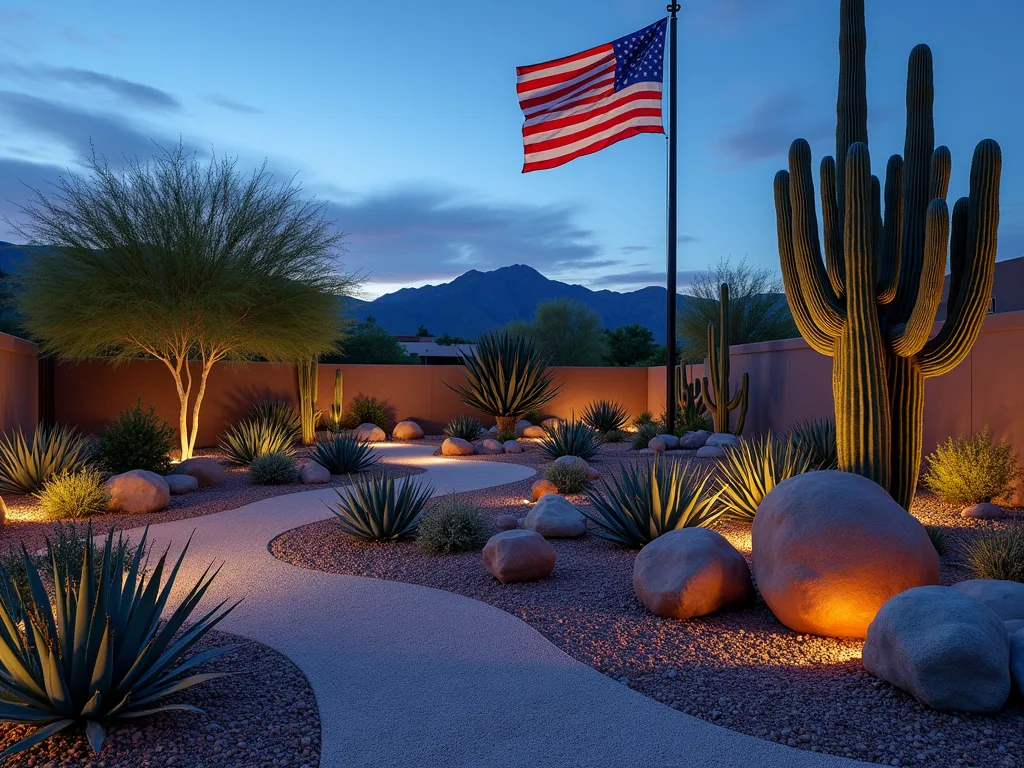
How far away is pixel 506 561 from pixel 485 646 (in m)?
1.53

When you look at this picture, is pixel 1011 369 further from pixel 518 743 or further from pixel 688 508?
pixel 518 743

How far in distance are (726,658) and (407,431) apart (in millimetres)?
18487

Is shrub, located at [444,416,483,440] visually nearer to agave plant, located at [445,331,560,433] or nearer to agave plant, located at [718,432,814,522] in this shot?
agave plant, located at [445,331,560,433]

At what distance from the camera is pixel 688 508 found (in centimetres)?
798

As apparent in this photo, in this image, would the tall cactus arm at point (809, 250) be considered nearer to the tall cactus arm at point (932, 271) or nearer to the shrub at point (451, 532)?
the tall cactus arm at point (932, 271)

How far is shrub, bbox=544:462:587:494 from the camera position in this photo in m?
11.7

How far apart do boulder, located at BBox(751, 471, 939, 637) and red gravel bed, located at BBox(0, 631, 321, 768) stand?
3.27 metres

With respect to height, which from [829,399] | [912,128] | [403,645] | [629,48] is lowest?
[403,645]

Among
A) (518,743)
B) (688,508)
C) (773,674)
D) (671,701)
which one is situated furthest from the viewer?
(688,508)

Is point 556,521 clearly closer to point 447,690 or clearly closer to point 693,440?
point 447,690

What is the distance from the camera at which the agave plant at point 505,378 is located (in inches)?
777

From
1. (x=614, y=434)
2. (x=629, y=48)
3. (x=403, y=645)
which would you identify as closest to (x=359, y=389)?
(x=614, y=434)

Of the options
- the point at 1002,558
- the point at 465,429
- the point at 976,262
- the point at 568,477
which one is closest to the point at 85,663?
the point at 1002,558

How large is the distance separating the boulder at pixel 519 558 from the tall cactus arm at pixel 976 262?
15.0 ft
